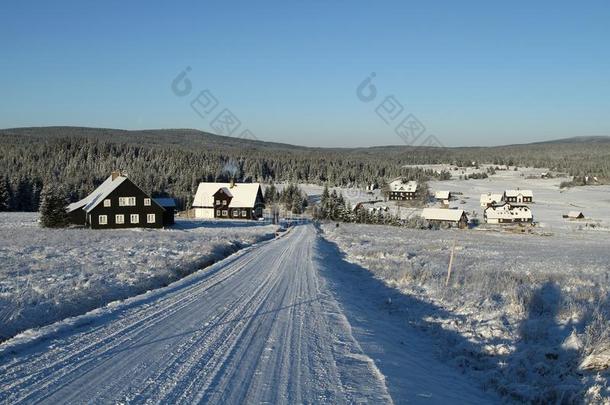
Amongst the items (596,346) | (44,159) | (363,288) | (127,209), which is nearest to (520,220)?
(127,209)

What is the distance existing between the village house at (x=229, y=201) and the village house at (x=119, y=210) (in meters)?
24.3

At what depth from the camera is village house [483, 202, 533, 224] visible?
99.3m

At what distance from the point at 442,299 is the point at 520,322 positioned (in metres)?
2.96

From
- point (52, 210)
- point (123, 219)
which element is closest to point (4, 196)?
point (52, 210)

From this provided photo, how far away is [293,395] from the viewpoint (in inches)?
259

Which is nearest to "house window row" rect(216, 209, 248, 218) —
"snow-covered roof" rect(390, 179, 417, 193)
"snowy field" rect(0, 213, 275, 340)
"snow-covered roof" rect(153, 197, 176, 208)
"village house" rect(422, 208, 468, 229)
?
"snow-covered roof" rect(153, 197, 176, 208)

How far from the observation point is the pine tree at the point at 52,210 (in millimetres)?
47750

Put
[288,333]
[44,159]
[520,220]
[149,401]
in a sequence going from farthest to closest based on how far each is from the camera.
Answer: [44,159] < [520,220] < [288,333] < [149,401]

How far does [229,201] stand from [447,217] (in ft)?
137

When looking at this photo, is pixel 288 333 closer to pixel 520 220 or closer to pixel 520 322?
pixel 520 322

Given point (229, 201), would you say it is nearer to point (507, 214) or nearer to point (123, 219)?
point (123, 219)

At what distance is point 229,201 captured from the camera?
3068 inches

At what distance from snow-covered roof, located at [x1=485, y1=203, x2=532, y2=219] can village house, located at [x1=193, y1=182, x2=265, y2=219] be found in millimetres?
52139

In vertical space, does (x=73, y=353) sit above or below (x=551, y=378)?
above
